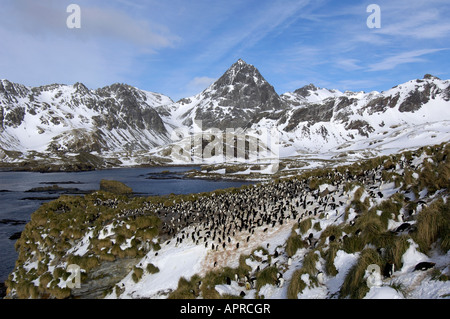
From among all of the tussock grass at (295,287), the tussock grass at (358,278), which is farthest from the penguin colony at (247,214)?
the tussock grass at (358,278)

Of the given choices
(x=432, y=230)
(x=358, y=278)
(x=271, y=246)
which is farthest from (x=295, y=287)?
(x=271, y=246)

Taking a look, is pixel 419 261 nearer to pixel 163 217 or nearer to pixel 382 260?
pixel 382 260

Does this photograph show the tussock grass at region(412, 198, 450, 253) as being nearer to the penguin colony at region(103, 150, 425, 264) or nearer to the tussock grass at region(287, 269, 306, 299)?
the tussock grass at region(287, 269, 306, 299)

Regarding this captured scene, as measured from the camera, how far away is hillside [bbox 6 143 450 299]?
765 centimetres

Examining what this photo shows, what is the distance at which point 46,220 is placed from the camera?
84.1 ft

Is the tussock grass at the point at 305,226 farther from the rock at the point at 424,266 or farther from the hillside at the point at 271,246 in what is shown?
the rock at the point at 424,266

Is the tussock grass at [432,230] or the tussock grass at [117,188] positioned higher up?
the tussock grass at [432,230]

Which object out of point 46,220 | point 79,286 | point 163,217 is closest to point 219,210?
point 163,217

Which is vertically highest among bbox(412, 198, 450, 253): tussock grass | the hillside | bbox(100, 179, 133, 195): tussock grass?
bbox(412, 198, 450, 253): tussock grass

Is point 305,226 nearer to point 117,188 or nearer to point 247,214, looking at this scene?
point 247,214

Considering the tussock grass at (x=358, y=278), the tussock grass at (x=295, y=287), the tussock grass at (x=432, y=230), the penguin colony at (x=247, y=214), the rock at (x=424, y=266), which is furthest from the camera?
the penguin colony at (x=247, y=214)

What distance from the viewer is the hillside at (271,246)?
7.65m

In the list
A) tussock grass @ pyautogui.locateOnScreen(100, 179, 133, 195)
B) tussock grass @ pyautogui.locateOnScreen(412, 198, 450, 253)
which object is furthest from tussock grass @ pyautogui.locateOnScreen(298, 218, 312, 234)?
tussock grass @ pyautogui.locateOnScreen(100, 179, 133, 195)

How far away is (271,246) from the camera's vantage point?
1395cm
